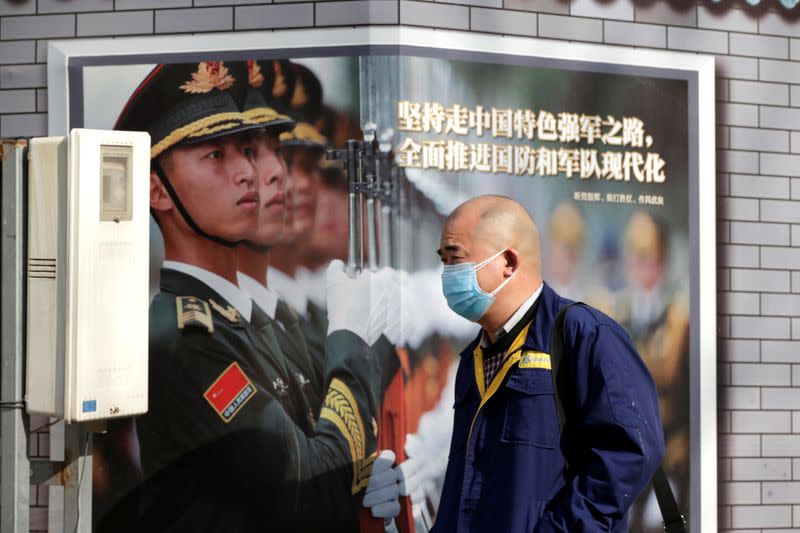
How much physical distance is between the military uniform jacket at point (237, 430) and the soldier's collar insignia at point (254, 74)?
1.11 m

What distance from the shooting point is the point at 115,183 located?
4.72 meters

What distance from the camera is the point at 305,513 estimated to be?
19.6 ft

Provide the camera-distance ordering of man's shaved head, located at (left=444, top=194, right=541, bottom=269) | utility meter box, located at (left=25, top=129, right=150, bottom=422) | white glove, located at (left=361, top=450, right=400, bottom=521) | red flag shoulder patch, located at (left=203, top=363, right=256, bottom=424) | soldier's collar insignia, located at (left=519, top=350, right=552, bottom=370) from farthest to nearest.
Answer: red flag shoulder patch, located at (left=203, top=363, right=256, bottom=424), white glove, located at (left=361, top=450, right=400, bottom=521), utility meter box, located at (left=25, top=129, right=150, bottom=422), man's shaved head, located at (left=444, top=194, right=541, bottom=269), soldier's collar insignia, located at (left=519, top=350, right=552, bottom=370)

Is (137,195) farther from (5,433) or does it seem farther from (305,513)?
(305,513)

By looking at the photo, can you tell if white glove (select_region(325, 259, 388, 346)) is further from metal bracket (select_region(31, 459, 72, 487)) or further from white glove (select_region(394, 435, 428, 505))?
metal bracket (select_region(31, 459, 72, 487))

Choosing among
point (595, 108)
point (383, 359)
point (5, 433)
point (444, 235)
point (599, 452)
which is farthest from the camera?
point (595, 108)

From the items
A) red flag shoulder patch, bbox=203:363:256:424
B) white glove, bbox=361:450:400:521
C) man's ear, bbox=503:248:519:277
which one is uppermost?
man's ear, bbox=503:248:519:277

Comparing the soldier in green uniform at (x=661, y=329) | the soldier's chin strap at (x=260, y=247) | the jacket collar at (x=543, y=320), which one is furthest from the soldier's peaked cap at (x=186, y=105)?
the jacket collar at (x=543, y=320)

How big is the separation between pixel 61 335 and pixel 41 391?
0.24 m

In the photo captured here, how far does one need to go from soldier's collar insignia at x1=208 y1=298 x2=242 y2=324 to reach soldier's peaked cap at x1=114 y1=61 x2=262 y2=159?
0.89m

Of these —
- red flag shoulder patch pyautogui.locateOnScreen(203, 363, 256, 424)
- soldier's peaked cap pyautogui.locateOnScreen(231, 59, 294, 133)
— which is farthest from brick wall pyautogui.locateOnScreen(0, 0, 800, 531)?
red flag shoulder patch pyautogui.locateOnScreen(203, 363, 256, 424)

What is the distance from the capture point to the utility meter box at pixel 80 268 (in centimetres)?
459

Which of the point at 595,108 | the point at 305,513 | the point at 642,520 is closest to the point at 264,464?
the point at 305,513

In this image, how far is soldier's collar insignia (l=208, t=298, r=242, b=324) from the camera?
6.05 m
